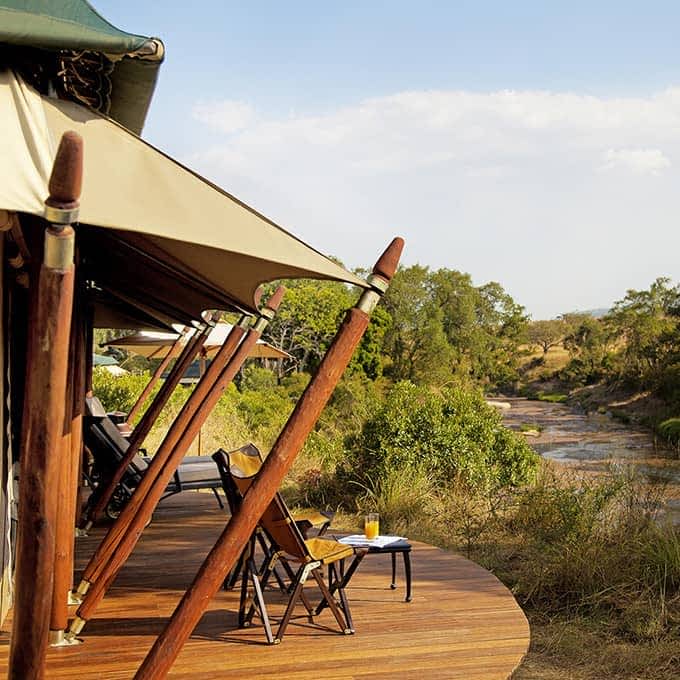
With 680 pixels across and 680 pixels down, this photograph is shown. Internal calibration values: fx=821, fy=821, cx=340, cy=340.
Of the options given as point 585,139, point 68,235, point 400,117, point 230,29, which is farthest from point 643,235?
point 68,235

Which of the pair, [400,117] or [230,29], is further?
[400,117]

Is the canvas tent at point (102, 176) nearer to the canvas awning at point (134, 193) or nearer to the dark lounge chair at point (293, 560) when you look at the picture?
the canvas awning at point (134, 193)

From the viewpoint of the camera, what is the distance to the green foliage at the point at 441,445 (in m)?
9.48

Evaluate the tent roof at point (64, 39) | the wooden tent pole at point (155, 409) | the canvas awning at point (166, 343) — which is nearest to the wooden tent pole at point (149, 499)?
the wooden tent pole at point (155, 409)

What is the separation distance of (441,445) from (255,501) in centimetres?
743

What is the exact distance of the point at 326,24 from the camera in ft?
39.8

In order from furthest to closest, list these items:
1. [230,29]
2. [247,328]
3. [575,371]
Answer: [575,371], [230,29], [247,328]

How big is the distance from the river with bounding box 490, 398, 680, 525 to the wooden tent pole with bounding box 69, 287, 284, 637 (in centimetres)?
800

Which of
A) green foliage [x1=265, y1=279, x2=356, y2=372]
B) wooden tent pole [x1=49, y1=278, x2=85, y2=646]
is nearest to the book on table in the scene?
wooden tent pole [x1=49, y1=278, x2=85, y2=646]

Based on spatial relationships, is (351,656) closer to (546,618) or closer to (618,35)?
(546,618)

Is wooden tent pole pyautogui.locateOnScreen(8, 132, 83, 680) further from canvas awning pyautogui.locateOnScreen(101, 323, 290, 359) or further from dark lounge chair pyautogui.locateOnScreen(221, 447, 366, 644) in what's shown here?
canvas awning pyautogui.locateOnScreen(101, 323, 290, 359)

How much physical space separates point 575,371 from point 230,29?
3267 cm

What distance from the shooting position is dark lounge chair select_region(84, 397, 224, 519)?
7.08 m

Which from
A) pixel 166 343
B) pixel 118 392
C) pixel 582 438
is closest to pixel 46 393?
pixel 166 343
